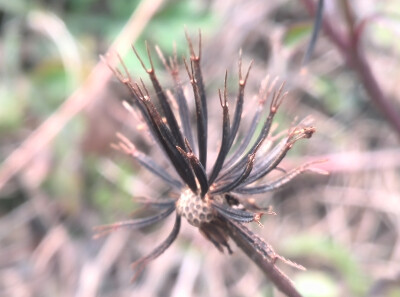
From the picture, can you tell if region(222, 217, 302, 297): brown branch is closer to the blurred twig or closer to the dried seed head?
the dried seed head

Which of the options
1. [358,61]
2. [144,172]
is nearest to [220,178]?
[358,61]

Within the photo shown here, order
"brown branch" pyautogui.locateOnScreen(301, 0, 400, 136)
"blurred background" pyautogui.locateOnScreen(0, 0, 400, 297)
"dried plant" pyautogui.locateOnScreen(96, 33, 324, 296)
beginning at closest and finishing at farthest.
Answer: "dried plant" pyautogui.locateOnScreen(96, 33, 324, 296)
"brown branch" pyautogui.locateOnScreen(301, 0, 400, 136)
"blurred background" pyautogui.locateOnScreen(0, 0, 400, 297)

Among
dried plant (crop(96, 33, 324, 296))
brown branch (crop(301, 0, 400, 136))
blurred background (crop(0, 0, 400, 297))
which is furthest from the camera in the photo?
blurred background (crop(0, 0, 400, 297))

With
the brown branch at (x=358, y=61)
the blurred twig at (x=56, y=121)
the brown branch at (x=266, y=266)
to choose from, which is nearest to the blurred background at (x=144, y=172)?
the blurred twig at (x=56, y=121)

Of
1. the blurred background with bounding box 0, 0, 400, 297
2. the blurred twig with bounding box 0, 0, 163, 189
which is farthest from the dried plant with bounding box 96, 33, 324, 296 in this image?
the blurred twig with bounding box 0, 0, 163, 189

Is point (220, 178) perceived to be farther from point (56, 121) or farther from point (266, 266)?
point (56, 121)

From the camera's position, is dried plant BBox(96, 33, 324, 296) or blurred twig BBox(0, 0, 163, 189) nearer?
dried plant BBox(96, 33, 324, 296)
